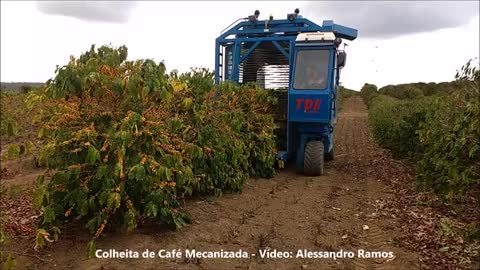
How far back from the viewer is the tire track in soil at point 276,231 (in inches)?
178

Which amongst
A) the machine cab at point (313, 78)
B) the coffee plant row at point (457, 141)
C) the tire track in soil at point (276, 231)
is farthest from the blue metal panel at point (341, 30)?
the coffee plant row at point (457, 141)

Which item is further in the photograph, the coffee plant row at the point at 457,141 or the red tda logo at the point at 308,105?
the red tda logo at the point at 308,105

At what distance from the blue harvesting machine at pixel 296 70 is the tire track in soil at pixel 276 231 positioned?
3.86 feet

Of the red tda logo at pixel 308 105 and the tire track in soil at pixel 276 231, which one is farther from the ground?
the red tda logo at pixel 308 105

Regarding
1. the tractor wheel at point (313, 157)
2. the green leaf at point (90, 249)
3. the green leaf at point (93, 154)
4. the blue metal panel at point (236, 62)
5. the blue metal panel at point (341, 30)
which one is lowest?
the green leaf at point (90, 249)

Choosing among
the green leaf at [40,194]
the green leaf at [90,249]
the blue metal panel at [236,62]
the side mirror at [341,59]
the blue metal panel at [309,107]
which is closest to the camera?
the green leaf at [90,249]

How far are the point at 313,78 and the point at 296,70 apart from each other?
1.15 feet

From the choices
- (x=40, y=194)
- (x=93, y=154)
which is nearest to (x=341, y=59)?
(x=93, y=154)

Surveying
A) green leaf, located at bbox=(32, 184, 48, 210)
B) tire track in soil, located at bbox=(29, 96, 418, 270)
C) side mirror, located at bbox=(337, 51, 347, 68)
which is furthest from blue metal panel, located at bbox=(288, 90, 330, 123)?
green leaf, located at bbox=(32, 184, 48, 210)

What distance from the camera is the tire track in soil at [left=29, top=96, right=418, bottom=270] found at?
14.9 ft

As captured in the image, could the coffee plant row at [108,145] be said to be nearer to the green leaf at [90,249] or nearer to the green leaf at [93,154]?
the green leaf at [93,154]

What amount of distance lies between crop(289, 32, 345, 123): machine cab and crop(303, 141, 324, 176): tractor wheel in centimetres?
51

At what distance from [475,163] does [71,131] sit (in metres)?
3.83

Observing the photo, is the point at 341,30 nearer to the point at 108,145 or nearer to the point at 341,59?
the point at 341,59
